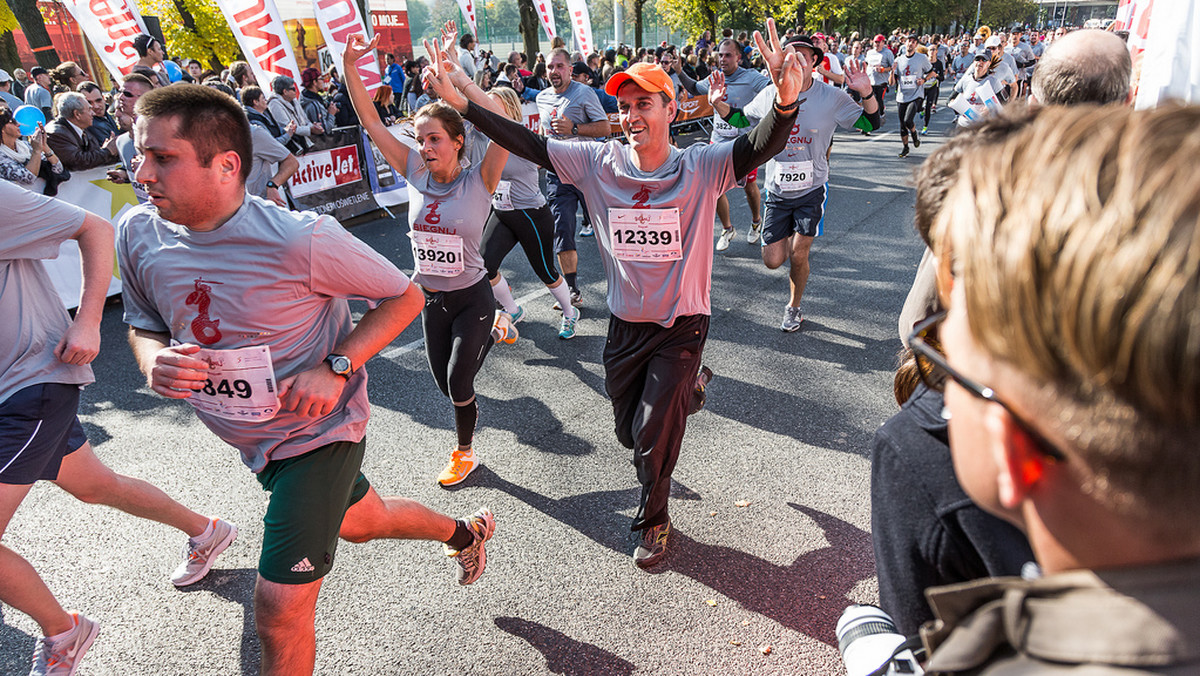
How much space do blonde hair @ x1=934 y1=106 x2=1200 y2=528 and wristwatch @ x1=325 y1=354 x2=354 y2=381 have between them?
1867 mm

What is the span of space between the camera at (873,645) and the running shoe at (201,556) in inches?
114

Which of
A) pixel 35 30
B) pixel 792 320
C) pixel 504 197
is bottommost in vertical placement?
pixel 792 320

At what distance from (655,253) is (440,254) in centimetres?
132

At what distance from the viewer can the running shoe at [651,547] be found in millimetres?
3107

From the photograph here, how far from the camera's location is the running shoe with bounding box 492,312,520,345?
17.4ft

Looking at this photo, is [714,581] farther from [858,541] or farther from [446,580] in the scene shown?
[446,580]

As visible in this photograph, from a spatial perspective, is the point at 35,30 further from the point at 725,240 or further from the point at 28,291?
the point at 28,291

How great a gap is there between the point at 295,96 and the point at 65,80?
2.78 m

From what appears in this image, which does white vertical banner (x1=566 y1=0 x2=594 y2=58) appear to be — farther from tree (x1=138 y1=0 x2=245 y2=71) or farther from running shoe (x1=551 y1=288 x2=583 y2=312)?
tree (x1=138 y1=0 x2=245 y2=71)

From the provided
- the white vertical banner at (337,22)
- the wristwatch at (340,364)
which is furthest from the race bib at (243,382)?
the white vertical banner at (337,22)

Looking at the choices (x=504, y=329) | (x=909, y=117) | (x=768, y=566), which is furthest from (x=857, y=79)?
(x=909, y=117)

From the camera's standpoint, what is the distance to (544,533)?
3.39 m

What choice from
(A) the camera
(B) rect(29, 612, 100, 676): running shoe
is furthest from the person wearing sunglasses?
(B) rect(29, 612, 100, 676): running shoe

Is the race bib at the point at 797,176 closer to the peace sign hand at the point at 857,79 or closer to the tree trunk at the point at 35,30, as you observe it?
the peace sign hand at the point at 857,79
